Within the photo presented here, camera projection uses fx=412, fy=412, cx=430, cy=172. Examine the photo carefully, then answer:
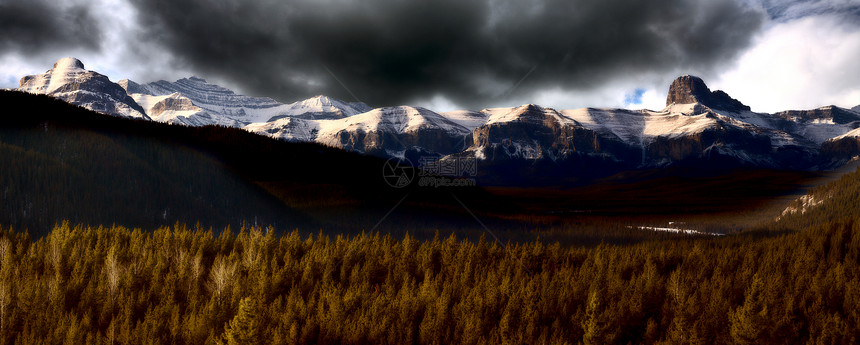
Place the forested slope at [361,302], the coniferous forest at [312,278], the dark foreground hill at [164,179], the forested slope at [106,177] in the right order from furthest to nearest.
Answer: the dark foreground hill at [164,179]
the forested slope at [106,177]
the coniferous forest at [312,278]
the forested slope at [361,302]

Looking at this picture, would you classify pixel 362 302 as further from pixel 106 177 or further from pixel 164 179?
pixel 164 179

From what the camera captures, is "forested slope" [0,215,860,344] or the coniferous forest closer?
"forested slope" [0,215,860,344]

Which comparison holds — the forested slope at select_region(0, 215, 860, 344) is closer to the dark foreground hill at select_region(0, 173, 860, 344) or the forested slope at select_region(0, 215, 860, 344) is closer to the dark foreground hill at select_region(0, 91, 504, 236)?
the dark foreground hill at select_region(0, 173, 860, 344)

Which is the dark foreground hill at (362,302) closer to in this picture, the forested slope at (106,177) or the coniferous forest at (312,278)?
→ the coniferous forest at (312,278)

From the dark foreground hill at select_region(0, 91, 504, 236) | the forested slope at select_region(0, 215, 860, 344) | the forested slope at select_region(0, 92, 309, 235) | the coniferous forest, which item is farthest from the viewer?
the dark foreground hill at select_region(0, 91, 504, 236)

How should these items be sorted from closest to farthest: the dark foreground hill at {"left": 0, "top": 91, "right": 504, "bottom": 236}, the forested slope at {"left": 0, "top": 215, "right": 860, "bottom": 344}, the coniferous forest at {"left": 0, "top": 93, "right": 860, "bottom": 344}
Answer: the forested slope at {"left": 0, "top": 215, "right": 860, "bottom": 344}, the coniferous forest at {"left": 0, "top": 93, "right": 860, "bottom": 344}, the dark foreground hill at {"left": 0, "top": 91, "right": 504, "bottom": 236}

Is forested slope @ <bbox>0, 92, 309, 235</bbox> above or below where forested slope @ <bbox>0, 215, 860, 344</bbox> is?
above

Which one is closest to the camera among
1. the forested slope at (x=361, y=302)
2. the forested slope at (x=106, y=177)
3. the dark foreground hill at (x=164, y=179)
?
the forested slope at (x=361, y=302)

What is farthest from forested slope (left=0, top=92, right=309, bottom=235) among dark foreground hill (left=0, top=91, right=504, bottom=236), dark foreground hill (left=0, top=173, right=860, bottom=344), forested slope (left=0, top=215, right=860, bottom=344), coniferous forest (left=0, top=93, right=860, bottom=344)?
dark foreground hill (left=0, top=173, right=860, bottom=344)

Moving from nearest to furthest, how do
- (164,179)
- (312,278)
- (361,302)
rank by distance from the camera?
(361,302) < (312,278) < (164,179)

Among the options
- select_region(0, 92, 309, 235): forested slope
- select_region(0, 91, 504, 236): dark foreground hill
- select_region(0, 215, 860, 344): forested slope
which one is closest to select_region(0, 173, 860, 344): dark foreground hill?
select_region(0, 215, 860, 344): forested slope

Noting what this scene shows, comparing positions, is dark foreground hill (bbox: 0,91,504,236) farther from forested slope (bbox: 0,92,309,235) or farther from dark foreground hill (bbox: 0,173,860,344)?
dark foreground hill (bbox: 0,173,860,344)

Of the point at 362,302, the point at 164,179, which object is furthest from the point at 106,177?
the point at 362,302

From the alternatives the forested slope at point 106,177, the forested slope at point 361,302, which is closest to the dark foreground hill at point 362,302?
the forested slope at point 361,302
